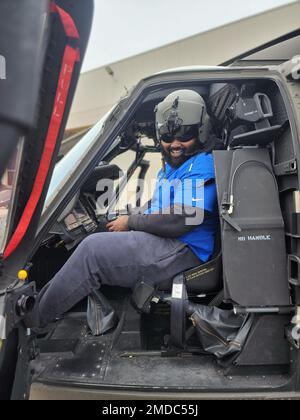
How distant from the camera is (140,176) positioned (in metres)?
3.62

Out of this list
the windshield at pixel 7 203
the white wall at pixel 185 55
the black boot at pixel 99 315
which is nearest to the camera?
the windshield at pixel 7 203

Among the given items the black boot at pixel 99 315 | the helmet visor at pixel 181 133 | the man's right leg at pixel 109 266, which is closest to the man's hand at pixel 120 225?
the man's right leg at pixel 109 266

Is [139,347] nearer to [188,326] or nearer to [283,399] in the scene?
[188,326]

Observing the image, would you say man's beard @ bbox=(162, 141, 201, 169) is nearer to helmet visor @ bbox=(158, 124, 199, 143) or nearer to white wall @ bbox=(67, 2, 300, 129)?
helmet visor @ bbox=(158, 124, 199, 143)

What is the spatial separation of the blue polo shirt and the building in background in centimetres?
510

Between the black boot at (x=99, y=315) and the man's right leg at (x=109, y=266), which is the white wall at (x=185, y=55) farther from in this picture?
the black boot at (x=99, y=315)

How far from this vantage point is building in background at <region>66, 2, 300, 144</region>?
28.5 feet

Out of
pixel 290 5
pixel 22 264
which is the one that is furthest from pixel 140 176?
pixel 290 5

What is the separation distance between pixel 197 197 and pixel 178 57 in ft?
30.5

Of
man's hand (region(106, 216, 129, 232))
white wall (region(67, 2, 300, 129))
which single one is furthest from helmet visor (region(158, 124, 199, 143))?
white wall (region(67, 2, 300, 129))

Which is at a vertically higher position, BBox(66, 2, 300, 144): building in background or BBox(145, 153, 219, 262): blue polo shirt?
BBox(66, 2, 300, 144): building in background

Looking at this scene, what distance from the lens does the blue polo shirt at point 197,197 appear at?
206cm

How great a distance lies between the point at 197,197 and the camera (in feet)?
6.74

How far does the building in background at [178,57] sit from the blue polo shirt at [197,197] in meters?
5.10
